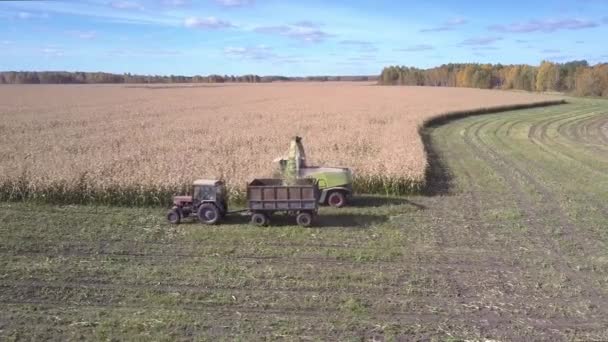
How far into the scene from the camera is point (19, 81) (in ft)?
569

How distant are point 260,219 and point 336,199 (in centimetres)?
270

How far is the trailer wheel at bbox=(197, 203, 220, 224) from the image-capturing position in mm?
12234

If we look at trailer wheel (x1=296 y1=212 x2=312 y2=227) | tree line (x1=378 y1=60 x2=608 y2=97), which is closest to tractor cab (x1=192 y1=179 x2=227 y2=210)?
trailer wheel (x1=296 y1=212 x2=312 y2=227)

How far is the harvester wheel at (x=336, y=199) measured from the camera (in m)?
14.1

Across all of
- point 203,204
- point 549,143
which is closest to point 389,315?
point 203,204

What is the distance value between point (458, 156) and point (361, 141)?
179 inches

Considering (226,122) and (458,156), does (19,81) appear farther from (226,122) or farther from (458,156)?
(458,156)

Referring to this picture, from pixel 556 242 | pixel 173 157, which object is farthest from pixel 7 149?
pixel 556 242

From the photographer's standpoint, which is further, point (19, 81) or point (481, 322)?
point (19, 81)

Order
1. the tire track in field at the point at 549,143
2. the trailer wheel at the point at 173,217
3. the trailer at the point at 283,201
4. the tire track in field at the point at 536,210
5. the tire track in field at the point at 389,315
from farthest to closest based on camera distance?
the tire track in field at the point at 549,143 < the trailer wheel at the point at 173,217 < the trailer at the point at 283,201 < the tire track in field at the point at 536,210 < the tire track in field at the point at 389,315

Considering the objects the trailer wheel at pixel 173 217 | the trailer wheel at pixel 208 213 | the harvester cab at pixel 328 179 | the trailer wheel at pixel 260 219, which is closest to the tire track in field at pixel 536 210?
the harvester cab at pixel 328 179

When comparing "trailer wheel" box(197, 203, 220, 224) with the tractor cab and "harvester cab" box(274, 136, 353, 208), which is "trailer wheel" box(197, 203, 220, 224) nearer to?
the tractor cab

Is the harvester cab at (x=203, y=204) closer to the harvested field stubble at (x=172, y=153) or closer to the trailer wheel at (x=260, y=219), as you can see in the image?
the trailer wheel at (x=260, y=219)

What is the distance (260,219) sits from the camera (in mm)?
12234
